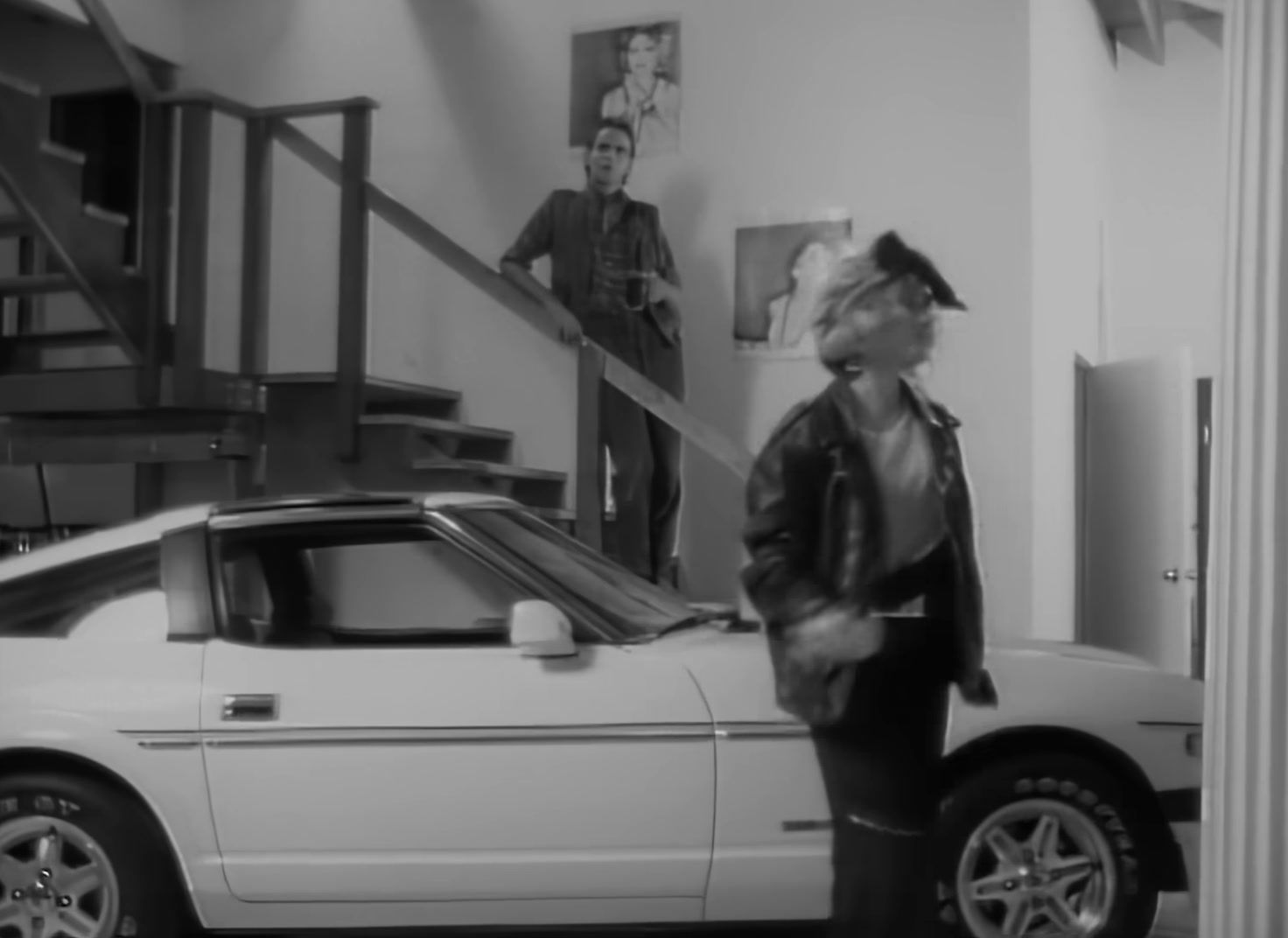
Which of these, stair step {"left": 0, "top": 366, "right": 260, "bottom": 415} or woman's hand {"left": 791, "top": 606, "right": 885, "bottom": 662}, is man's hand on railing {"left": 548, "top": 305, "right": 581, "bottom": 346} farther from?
woman's hand {"left": 791, "top": 606, "right": 885, "bottom": 662}

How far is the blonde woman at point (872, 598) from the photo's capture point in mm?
2807

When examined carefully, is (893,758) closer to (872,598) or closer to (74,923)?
(872,598)

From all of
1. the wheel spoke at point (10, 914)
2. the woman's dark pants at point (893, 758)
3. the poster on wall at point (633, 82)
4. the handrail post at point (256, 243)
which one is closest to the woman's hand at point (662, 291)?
the poster on wall at point (633, 82)

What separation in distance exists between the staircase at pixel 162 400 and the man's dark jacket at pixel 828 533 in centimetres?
176

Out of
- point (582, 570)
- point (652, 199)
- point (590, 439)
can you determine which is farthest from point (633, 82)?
point (582, 570)

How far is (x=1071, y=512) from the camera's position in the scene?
4117 millimetres

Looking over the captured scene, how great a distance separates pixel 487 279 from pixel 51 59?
1891 mm

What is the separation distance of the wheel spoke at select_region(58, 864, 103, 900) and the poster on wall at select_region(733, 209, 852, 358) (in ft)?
7.42

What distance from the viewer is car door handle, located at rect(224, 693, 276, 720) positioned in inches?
125

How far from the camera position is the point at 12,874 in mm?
3213

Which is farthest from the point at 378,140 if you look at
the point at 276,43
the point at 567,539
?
the point at 567,539

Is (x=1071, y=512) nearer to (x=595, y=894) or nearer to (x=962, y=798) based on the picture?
(x=962, y=798)

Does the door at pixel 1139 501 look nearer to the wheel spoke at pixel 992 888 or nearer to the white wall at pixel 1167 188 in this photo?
the white wall at pixel 1167 188

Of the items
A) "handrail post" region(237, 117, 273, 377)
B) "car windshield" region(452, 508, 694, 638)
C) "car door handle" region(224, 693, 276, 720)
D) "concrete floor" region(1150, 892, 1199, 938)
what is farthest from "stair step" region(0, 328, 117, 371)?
"concrete floor" region(1150, 892, 1199, 938)
